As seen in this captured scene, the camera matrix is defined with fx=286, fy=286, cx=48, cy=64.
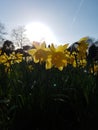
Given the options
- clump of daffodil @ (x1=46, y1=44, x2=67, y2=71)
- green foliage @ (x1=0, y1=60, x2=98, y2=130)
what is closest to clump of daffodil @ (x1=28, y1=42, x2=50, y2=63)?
clump of daffodil @ (x1=46, y1=44, x2=67, y2=71)

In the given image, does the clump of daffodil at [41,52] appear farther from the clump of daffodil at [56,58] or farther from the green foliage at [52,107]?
the green foliage at [52,107]

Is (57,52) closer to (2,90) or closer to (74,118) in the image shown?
(74,118)

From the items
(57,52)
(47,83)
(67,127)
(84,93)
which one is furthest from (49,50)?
(67,127)

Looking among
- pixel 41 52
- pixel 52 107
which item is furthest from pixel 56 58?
pixel 52 107

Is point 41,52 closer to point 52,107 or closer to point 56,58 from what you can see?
point 56,58

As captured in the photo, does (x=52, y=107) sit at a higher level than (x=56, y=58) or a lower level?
lower

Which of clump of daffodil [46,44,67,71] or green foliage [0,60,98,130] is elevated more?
clump of daffodil [46,44,67,71]

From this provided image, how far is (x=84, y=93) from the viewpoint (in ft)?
7.36

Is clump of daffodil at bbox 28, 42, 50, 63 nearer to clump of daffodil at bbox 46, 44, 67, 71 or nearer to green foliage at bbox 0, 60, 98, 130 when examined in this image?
clump of daffodil at bbox 46, 44, 67, 71

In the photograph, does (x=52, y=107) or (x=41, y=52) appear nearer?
(x=52, y=107)

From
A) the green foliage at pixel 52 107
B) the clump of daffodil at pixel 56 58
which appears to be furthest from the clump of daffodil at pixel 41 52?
the green foliage at pixel 52 107

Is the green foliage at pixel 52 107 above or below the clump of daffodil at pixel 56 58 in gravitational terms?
below

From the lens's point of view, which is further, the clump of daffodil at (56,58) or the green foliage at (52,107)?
the clump of daffodil at (56,58)

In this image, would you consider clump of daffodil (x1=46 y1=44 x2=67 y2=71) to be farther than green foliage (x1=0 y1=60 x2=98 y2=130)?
Yes
